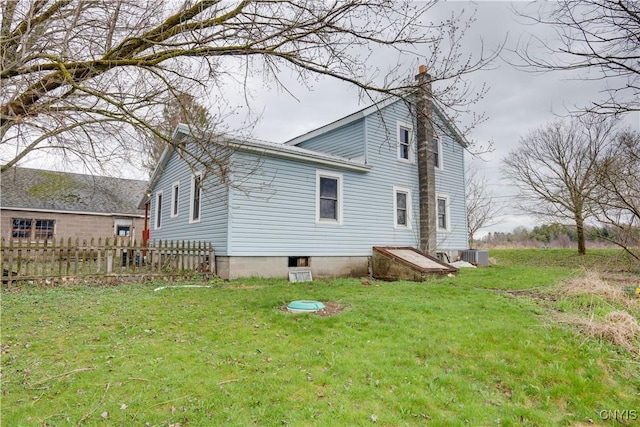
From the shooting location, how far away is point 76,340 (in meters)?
4.80

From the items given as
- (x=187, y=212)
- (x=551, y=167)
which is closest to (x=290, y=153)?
(x=187, y=212)

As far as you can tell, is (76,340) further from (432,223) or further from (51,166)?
(432,223)

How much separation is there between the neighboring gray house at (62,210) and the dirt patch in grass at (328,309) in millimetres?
15971

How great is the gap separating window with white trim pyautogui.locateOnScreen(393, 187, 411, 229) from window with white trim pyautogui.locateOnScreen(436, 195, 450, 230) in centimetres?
188

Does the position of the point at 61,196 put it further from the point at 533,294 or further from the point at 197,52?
the point at 533,294

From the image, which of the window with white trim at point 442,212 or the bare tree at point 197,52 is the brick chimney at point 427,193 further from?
the bare tree at point 197,52

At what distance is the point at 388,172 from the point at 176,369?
37.3 ft

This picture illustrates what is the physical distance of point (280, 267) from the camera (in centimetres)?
1082

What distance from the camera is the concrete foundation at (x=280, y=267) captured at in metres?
9.98

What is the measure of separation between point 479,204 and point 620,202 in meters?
24.2

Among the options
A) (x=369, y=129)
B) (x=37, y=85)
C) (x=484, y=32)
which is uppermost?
(x=369, y=129)

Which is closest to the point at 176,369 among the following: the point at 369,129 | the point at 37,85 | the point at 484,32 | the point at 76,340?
the point at 76,340

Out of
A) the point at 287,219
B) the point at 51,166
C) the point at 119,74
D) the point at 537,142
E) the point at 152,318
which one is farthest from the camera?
the point at 537,142

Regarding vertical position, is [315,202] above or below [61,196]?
below
